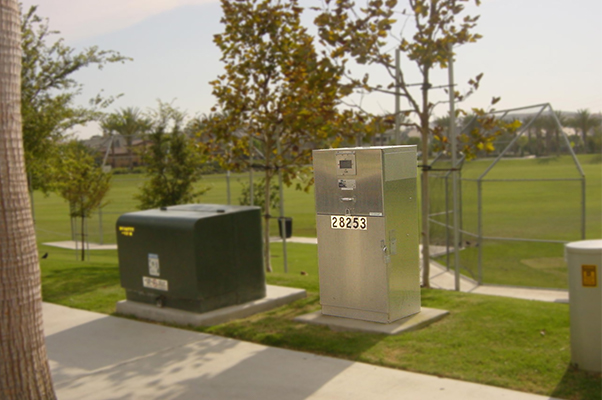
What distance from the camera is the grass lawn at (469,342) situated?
631 centimetres

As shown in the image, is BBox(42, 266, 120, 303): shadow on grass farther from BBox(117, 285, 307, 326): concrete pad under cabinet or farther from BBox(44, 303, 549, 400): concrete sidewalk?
BBox(44, 303, 549, 400): concrete sidewalk

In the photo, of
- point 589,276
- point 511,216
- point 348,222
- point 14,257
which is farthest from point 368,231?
point 511,216

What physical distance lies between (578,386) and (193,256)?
4876 millimetres

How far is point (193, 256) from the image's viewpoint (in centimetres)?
854

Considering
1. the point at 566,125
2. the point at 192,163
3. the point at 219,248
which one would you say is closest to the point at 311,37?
the point at 219,248

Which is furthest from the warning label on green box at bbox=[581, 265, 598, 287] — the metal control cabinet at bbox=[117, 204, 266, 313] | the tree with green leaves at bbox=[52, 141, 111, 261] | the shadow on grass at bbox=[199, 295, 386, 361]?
the tree with green leaves at bbox=[52, 141, 111, 261]

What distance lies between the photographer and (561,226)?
2909 cm

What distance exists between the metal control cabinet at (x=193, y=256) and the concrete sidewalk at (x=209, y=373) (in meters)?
0.66

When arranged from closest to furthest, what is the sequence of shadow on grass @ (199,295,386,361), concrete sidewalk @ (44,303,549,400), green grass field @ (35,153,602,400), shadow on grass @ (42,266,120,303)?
concrete sidewalk @ (44,303,549,400) < green grass field @ (35,153,602,400) < shadow on grass @ (199,295,386,361) < shadow on grass @ (42,266,120,303)

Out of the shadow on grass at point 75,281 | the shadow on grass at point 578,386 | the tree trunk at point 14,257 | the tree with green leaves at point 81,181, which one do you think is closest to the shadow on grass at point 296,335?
the shadow on grass at point 578,386

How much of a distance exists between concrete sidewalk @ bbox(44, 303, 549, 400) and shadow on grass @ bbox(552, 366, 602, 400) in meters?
0.27

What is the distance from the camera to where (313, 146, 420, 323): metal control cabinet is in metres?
0.90

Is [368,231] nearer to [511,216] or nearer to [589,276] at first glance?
[589,276]

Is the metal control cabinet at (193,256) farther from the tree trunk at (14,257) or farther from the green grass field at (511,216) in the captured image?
the green grass field at (511,216)
